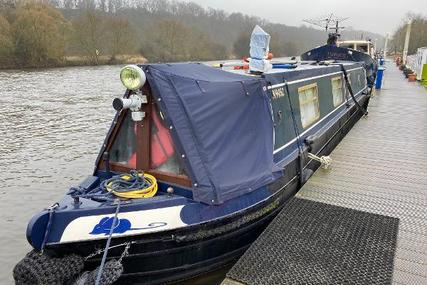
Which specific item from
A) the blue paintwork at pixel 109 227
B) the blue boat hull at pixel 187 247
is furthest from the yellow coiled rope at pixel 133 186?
the blue boat hull at pixel 187 247

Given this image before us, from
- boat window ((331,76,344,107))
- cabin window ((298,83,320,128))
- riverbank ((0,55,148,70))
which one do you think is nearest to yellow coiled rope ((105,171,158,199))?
cabin window ((298,83,320,128))

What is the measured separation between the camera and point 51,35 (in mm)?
44031

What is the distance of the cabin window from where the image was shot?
693 cm

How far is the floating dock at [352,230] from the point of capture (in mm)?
3842

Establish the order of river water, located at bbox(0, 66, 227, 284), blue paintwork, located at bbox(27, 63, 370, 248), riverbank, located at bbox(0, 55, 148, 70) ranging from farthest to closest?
riverbank, located at bbox(0, 55, 148, 70)
river water, located at bbox(0, 66, 227, 284)
blue paintwork, located at bbox(27, 63, 370, 248)

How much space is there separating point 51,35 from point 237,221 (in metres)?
45.6

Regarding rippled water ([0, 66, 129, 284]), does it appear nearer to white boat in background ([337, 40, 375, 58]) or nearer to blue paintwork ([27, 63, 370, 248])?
blue paintwork ([27, 63, 370, 248])

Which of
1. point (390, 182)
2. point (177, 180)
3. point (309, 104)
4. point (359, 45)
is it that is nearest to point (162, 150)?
point (177, 180)

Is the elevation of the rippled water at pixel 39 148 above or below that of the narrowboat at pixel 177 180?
below

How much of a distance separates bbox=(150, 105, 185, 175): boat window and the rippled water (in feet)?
9.72

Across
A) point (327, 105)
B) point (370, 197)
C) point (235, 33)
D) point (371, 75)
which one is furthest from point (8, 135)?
point (235, 33)

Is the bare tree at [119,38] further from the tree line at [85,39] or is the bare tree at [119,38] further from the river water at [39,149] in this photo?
the river water at [39,149]

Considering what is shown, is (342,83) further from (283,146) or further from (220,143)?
(220,143)

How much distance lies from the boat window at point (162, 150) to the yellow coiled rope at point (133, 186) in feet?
0.62
